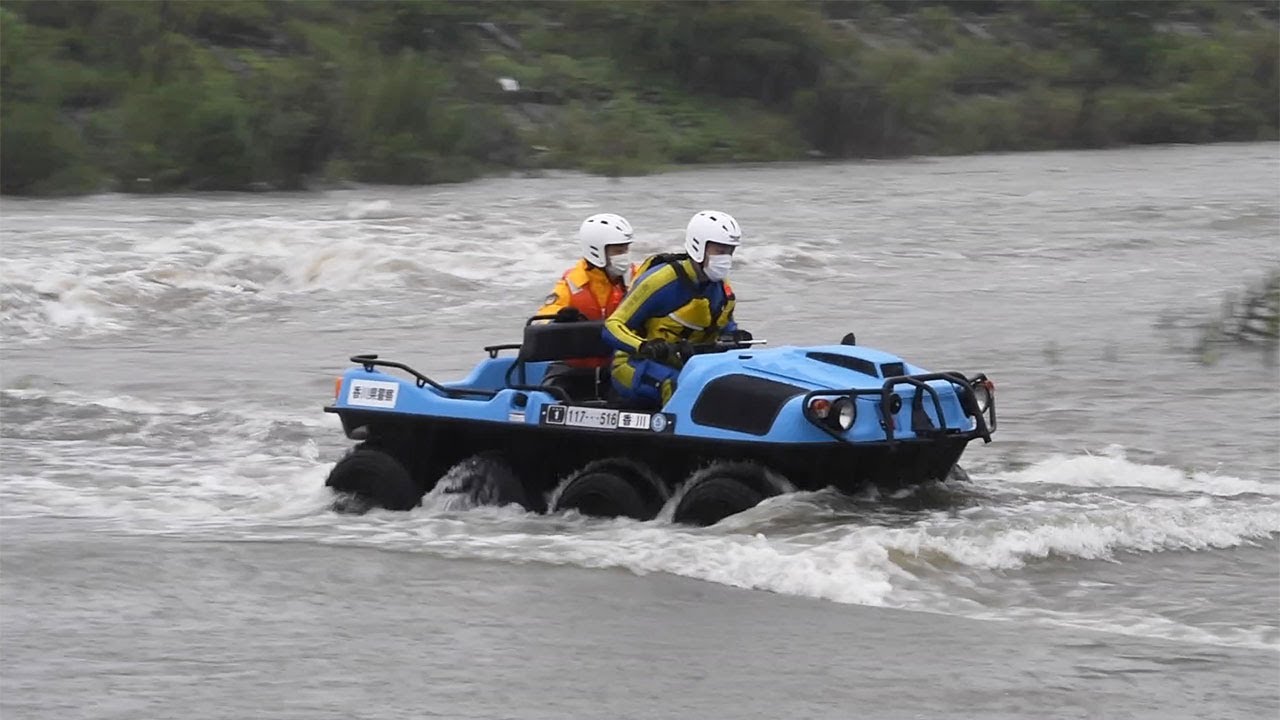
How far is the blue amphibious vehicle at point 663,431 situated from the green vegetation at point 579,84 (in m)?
21.8

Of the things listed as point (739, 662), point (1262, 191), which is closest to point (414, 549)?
point (739, 662)

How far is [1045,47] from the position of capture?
4422cm

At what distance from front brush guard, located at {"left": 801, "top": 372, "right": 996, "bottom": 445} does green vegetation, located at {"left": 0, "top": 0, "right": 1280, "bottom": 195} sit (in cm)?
2326

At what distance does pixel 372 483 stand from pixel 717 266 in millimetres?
2101

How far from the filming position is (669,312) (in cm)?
1079

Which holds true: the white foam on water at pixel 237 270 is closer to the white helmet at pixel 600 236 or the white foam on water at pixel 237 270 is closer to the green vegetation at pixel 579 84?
the green vegetation at pixel 579 84

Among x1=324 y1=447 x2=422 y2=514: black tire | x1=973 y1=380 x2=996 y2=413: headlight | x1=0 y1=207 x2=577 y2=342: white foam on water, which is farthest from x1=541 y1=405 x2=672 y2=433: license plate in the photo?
x1=0 y1=207 x2=577 y2=342: white foam on water

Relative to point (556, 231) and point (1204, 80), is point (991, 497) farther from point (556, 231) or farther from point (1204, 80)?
point (1204, 80)

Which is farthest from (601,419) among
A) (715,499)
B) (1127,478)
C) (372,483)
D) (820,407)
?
(1127,478)

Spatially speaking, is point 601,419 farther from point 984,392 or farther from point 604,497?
point 984,392

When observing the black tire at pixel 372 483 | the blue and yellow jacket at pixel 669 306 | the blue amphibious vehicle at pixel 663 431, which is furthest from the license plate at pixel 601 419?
the black tire at pixel 372 483

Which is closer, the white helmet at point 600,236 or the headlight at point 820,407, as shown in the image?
the headlight at point 820,407

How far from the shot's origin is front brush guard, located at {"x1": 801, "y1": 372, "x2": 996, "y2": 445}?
9680 millimetres

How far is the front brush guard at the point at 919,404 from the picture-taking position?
9.68 metres
